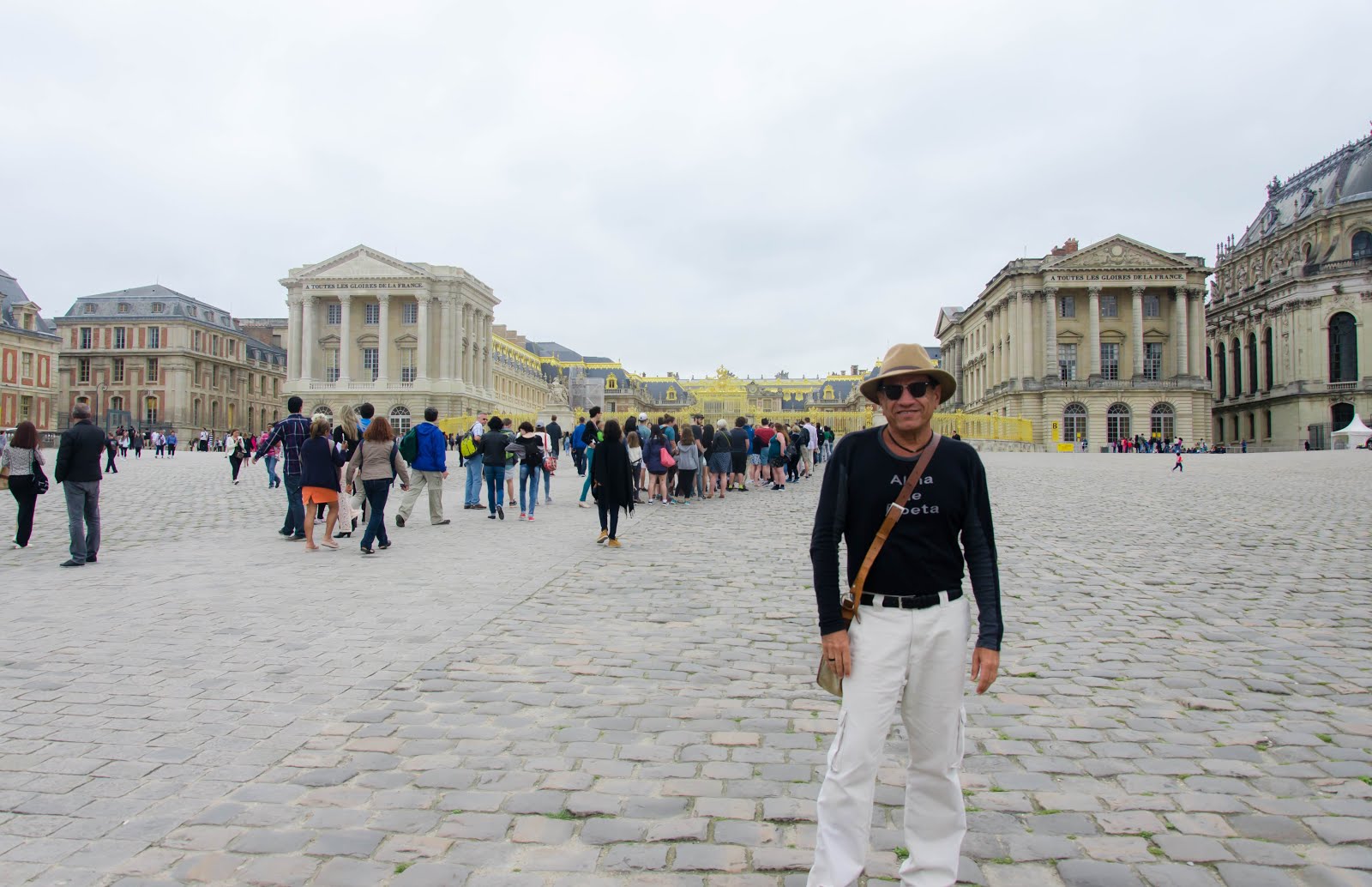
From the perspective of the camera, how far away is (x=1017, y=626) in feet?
22.3

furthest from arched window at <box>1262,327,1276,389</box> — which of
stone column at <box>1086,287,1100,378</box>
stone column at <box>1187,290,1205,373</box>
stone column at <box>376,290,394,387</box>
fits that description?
stone column at <box>376,290,394,387</box>

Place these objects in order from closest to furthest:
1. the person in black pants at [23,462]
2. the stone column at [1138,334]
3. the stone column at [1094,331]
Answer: the person in black pants at [23,462] → the stone column at [1138,334] → the stone column at [1094,331]

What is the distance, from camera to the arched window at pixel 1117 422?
6144cm

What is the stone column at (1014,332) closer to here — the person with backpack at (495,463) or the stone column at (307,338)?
the stone column at (307,338)

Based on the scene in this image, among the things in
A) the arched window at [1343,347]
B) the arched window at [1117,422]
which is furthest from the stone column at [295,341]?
the arched window at [1343,347]

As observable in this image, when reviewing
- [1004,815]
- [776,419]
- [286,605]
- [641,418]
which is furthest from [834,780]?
[776,419]

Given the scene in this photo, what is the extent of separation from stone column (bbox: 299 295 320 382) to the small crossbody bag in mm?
70120

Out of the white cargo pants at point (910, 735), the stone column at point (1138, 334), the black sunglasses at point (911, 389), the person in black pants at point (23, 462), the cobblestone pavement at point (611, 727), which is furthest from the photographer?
the stone column at point (1138, 334)

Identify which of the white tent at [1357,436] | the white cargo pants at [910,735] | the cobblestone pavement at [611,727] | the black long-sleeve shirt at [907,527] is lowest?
the cobblestone pavement at [611,727]

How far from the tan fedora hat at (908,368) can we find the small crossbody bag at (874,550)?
0.75ft

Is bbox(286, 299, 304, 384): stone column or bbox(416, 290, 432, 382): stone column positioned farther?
bbox(286, 299, 304, 384): stone column

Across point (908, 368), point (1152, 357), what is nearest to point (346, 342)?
point (1152, 357)

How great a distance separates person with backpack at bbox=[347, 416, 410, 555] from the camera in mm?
10938

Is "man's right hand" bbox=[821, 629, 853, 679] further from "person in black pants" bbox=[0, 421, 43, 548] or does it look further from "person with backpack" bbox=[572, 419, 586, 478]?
"person with backpack" bbox=[572, 419, 586, 478]
